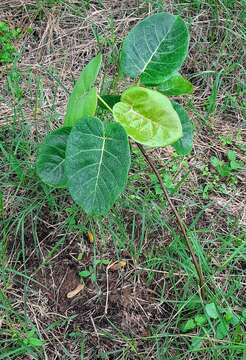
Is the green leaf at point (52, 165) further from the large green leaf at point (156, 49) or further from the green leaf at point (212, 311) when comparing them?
the green leaf at point (212, 311)

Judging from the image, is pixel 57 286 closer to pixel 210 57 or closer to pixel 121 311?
pixel 121 311

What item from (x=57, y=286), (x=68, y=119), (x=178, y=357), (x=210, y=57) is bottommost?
(x=178, y=357)

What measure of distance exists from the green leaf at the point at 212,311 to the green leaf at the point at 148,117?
69 centimetres

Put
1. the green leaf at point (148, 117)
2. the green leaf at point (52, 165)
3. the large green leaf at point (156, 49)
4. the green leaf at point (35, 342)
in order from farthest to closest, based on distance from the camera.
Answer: the green leaf at point (35, 342) → the green leaf at point (52, 165) → the large green leaf at point (156, 49) → the green leaf at point (148, 117)

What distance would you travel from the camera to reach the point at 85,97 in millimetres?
1297

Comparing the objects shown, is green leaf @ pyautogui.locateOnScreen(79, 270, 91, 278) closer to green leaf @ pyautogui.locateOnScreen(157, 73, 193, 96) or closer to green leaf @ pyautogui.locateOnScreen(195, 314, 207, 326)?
green leaf @ pyautogui.locateOnScreen(195, 314, 207, 326)

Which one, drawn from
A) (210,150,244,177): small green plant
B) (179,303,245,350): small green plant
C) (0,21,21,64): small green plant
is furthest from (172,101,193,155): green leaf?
(0,21,21,64): small green plant

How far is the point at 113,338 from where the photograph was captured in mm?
1651

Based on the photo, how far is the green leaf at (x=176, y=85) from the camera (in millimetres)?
1404

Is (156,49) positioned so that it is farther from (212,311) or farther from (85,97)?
(212,311)

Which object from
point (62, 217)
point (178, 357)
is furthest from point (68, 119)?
point (178, 357)

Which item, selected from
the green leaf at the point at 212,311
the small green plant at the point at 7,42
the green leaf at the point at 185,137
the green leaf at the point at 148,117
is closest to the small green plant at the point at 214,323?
the green leaf at the point at 212,311

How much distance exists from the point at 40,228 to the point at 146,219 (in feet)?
1.22

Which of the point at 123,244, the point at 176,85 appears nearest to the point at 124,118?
the point at 176,85
